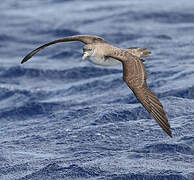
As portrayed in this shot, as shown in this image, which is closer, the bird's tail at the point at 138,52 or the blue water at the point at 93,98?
Answer: the blue water at the point at 93,98

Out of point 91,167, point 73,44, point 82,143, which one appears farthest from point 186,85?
point 73,44

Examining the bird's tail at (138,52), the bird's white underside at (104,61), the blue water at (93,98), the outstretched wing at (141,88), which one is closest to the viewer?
the outstretched wing at (141,88)

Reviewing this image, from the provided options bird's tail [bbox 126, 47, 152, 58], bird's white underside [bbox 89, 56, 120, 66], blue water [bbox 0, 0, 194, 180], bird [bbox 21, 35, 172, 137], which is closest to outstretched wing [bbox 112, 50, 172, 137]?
bird [bbox 21, 35, 172, 137]

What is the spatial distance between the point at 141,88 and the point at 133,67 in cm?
54

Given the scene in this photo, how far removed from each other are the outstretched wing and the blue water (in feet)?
3.29

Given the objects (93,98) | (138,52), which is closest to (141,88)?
(138,52)

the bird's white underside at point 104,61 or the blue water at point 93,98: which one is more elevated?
the bird's white underside at point 104,61

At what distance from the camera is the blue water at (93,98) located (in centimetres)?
902

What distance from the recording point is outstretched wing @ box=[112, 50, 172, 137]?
7926 millimetres

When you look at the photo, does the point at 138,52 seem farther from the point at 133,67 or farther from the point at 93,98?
the point at 93,98

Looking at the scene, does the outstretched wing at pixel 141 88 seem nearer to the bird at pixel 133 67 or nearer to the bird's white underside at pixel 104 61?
the bird at pixel 133 67

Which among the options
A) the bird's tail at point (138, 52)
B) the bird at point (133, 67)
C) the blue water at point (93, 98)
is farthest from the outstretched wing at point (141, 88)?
the blue water at point (93, 98)

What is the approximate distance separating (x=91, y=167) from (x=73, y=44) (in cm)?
923

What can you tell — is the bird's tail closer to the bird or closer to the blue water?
the bird
